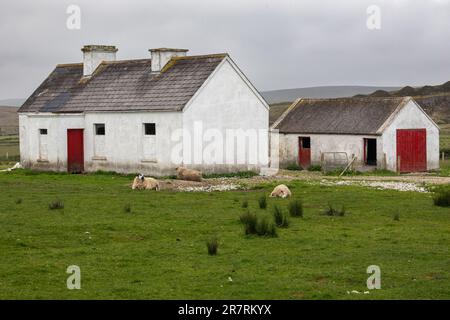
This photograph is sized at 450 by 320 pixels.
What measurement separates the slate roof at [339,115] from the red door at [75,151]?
12240 mm

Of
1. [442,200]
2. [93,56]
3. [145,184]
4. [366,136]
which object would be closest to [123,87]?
[93,56]

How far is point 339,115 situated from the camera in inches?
1860

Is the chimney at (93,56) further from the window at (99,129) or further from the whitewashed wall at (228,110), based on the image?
the whitewashed wall at (228,110)

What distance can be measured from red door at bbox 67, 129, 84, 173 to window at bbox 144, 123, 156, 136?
4.46 meters

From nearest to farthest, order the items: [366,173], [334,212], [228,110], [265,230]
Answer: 1. [265,230]
2. [334,212]
3. [228,110]
4. [366,173]

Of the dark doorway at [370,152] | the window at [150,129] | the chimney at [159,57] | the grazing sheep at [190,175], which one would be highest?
the chimney at [159,57]

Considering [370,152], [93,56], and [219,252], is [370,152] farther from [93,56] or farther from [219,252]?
[219,252]

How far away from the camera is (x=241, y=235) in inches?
791

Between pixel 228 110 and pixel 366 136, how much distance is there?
8045 mm

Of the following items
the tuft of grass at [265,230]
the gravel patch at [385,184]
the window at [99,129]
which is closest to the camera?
the tuft of grass at [265,230]

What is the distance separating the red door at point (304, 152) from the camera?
47.9 m

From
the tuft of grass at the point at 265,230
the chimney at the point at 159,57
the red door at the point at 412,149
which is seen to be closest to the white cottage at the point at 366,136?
the red door at the point at 412,149

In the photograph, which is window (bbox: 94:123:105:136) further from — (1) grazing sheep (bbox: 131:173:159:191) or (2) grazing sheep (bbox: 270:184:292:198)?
(2) grazing sheep (bbox: 270:184:292:198)
